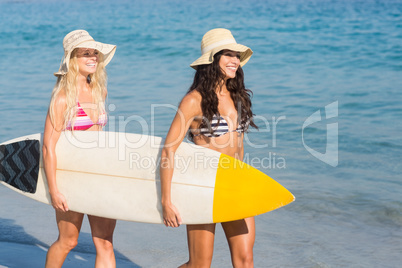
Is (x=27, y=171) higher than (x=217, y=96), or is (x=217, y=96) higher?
(x=217, y=96)

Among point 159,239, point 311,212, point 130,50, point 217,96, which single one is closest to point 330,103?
point 311,212

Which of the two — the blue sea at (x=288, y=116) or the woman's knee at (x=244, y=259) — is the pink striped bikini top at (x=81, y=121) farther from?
the blue sea at (x=288, y=116)

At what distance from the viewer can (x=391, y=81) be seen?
12031 mm

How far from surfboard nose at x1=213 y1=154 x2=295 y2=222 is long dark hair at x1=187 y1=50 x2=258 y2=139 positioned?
258 millimetres

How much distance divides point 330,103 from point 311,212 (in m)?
5.17

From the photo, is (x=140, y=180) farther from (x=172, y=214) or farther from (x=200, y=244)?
(x=200, y=244)

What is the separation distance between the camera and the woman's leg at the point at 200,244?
3.19 meters

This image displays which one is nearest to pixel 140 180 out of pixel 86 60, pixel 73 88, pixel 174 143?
pixel 174 143

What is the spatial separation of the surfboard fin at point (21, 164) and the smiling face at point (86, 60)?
0.59m

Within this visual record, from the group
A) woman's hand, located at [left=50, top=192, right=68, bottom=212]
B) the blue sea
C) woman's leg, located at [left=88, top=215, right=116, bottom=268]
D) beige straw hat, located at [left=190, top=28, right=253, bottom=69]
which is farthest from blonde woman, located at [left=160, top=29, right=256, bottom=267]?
the blue sea

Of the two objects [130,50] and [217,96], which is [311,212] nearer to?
[217,96]

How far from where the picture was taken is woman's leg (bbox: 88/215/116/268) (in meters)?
3.54

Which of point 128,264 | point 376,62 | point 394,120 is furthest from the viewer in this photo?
point 376,62

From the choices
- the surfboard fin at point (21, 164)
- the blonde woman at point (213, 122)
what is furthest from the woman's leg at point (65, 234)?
the blonde woman at point (213, 122)
